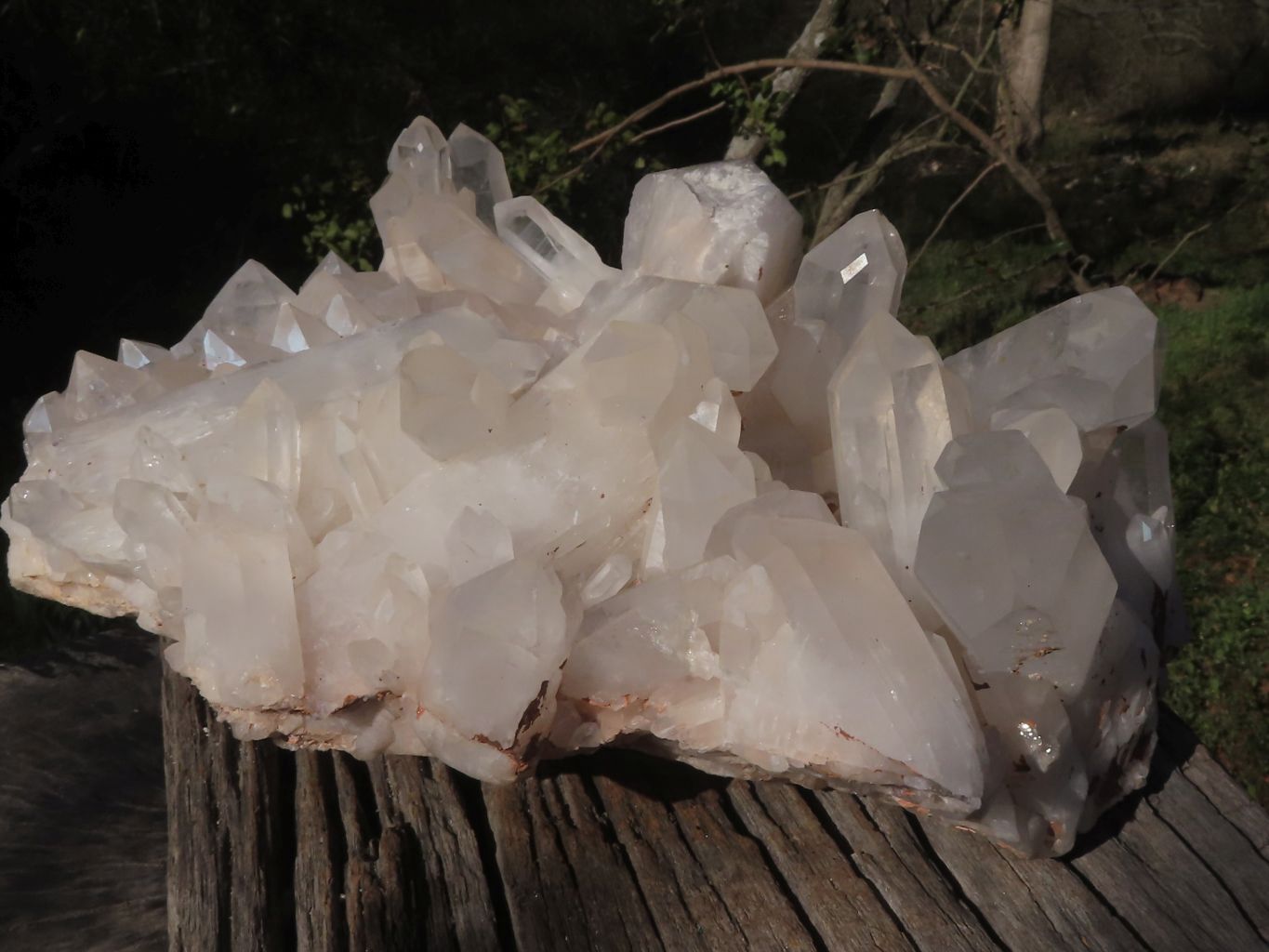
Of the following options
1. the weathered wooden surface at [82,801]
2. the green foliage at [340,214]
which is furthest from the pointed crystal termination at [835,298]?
the green foliage at [340,214]

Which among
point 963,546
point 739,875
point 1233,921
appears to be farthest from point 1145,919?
point 963,546

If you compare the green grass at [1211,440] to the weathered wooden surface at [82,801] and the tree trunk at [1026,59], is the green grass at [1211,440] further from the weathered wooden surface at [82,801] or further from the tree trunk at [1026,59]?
the weathered wooden surface at [82,801]

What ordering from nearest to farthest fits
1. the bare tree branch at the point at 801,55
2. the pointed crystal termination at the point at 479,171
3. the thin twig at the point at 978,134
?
1. the pointed crystal termination at the point at 479,171
2. the thin twig at the point at 978,134
3. the bare tree branch at the point at 801,55

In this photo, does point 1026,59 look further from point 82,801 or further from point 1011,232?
point 82,801

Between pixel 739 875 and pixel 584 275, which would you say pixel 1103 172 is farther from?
pixel 739 875

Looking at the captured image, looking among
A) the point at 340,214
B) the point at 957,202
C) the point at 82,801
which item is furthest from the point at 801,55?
the point at 82,801

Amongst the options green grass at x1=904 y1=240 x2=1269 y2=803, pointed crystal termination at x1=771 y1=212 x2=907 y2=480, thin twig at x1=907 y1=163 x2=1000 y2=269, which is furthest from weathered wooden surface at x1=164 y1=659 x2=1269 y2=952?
thin twig at x1=907 y1=163 x2=1000 y2=269

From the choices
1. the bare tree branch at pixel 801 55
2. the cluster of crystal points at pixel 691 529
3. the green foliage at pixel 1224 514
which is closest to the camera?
the cluster of crystal points at pixel 691 529
